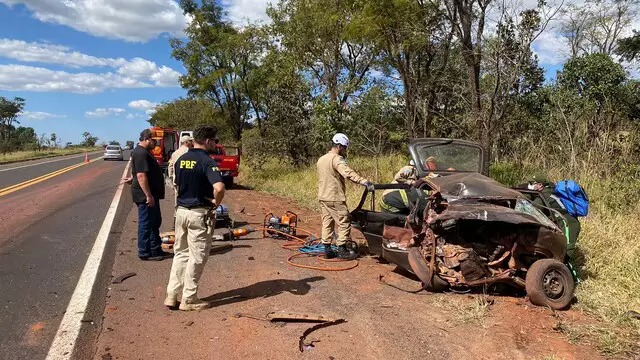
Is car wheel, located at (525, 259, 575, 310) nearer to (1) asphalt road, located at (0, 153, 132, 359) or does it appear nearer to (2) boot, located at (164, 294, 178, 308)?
(2) boot, located at (164, 294, 178, 308)

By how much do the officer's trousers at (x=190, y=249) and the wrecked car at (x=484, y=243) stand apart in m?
2.31

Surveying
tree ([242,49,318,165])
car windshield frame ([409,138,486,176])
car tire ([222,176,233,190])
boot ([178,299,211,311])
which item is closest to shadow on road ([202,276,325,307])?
boot ([178,299,211,311])

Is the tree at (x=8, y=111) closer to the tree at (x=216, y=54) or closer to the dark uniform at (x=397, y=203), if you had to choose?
the tree at (x=216, y=54)

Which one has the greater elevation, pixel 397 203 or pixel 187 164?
pixel 187 164

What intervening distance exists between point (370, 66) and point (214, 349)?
20.8 metres

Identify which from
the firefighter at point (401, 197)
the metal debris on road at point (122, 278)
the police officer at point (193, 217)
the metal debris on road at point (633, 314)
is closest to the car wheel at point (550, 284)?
the metal debris on road at point (633, 314)

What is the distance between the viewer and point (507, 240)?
5.37 m

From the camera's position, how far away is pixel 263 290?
18.5 ft

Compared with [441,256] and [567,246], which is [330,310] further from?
[567,246]

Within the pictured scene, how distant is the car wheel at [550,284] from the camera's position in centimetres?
509

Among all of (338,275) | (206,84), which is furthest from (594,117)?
(206,84)

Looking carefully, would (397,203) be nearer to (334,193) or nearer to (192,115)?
(334,193)

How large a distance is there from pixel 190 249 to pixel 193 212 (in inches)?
15.0

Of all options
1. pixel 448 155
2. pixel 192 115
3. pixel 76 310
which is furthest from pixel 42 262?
pixel 192 115
